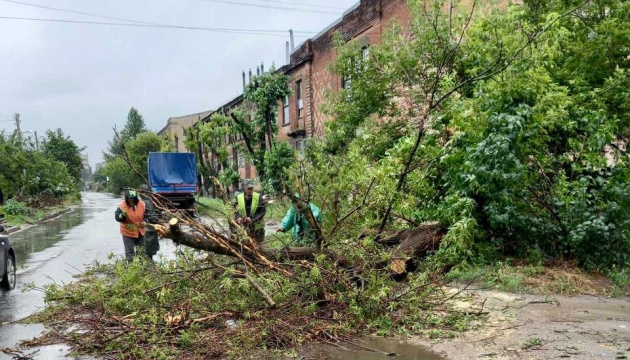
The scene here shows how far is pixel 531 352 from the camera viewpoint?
14.6 feet

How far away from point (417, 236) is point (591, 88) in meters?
4.01

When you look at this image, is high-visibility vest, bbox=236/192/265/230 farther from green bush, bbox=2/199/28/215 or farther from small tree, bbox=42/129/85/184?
small tree, bbox=42/129/85/184

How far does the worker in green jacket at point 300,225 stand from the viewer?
6422 mm

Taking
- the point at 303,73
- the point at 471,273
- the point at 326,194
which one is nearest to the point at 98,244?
the point at 326,194

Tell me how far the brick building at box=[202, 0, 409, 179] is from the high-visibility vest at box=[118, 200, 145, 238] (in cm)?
1191

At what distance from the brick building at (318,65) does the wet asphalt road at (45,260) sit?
25.8 feet

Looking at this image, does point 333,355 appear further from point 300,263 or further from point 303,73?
point 303,73

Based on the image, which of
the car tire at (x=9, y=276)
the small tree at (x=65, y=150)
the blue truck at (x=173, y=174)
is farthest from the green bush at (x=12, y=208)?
the small tree at (x=65, y=150)

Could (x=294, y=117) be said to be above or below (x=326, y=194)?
above

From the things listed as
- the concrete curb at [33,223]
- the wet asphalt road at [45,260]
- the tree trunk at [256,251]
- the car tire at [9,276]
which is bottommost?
the concrete curb at [33,223]

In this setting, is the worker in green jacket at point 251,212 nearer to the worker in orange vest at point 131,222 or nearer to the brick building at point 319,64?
the worker in orange vest at point 131,222

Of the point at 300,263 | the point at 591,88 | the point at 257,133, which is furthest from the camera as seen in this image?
the point at 257,133

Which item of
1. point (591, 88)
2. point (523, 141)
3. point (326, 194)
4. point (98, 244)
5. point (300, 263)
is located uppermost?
point (591, 88)

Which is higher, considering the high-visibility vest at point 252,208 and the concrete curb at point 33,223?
the high-visibility vest at point 252,208
